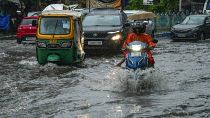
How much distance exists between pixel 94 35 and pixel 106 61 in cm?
227

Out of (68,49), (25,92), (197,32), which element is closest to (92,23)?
(68,49)

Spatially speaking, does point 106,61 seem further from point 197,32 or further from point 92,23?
point 197,32

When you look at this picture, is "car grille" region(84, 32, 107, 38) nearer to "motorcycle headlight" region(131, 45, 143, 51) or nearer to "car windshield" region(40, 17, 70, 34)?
"car windshield" region(40, 17, 70, 34)

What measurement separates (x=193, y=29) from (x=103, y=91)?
19013mm

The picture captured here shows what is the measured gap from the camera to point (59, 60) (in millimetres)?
18406

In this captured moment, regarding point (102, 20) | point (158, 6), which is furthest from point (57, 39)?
point (158, 6)

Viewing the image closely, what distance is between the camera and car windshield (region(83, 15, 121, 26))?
24.1 meters

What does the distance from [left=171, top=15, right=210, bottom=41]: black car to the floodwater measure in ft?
38.7

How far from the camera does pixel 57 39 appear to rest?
18.3 meters

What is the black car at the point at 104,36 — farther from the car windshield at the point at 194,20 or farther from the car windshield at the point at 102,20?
the car windshield at the point at 194,20

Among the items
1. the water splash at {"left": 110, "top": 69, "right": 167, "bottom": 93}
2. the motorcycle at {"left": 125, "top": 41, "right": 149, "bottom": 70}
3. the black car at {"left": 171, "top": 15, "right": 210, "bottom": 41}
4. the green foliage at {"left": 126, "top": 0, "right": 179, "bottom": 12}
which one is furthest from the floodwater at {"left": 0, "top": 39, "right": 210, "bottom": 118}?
the green foliage at {"left": 126, "top": 0, "right": 179, "bottom": 12}

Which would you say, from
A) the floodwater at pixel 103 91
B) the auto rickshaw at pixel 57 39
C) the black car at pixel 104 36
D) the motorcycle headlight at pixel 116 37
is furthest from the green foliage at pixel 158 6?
the auto rickshaw at pixel 57 39

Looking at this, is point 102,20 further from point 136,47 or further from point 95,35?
point 136,47

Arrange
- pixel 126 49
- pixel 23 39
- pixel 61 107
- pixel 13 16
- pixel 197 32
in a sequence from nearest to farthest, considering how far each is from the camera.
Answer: pixel 61 107 → pixel 126 49 → pixel 23 39 → pixel 197 32 → pixel 13 16
